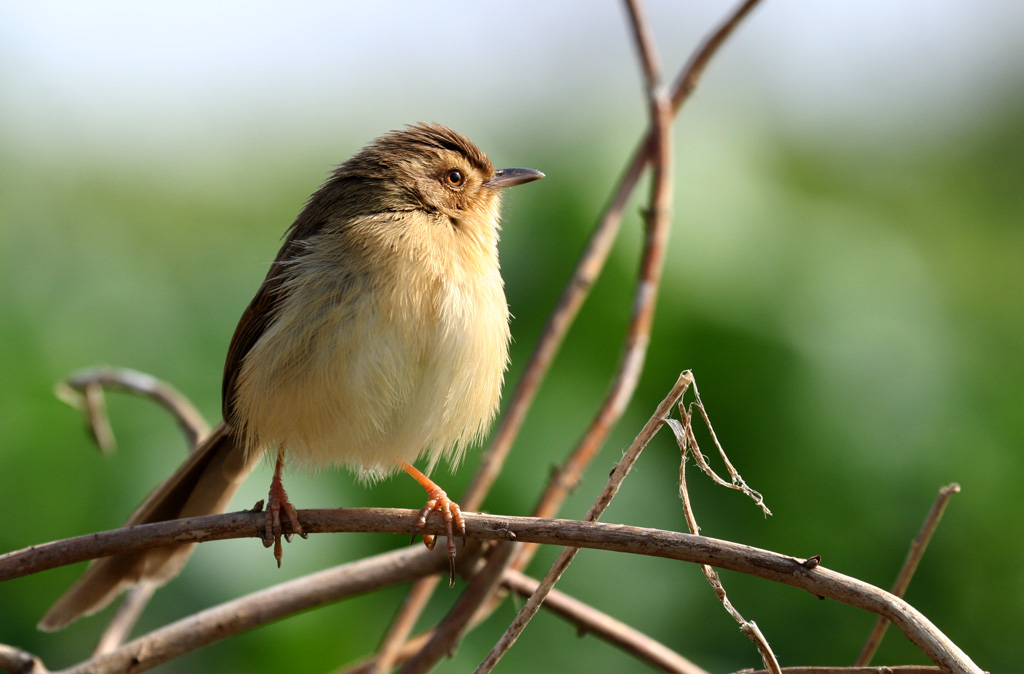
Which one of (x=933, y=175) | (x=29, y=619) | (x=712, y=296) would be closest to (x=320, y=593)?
(x=29, y=619)

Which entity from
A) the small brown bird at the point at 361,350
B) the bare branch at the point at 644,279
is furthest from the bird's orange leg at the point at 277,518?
the bare branch at the point at 644,279

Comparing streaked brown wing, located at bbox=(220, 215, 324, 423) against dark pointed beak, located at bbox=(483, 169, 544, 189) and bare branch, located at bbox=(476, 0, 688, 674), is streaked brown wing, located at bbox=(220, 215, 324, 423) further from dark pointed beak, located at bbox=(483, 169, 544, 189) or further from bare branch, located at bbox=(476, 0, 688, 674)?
bare branch, located at bbox=(476, 0, 688, 674)

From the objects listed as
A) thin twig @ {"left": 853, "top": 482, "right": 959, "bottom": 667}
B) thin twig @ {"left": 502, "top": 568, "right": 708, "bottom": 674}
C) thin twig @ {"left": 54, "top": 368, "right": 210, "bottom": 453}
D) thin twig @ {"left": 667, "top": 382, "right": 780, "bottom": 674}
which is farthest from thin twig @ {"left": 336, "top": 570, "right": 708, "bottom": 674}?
thin twig @ {"left": 54, "top": 368, "right": 210, "bottom": 453}

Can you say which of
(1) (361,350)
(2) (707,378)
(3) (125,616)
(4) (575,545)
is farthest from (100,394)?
(2) (707,378)

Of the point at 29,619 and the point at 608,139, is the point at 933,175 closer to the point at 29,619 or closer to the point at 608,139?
the point at 608,139

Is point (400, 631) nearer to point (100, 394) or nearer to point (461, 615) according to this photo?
point (461, 615)

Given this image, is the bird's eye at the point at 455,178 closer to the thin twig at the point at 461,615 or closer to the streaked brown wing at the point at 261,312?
the streaked brown wing at the point at 261,312

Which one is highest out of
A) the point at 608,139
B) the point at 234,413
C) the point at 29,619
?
the point at 608,139

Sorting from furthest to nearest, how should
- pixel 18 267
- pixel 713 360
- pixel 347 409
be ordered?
pixel 18 267
pixel 713 360
pixel 347 409
